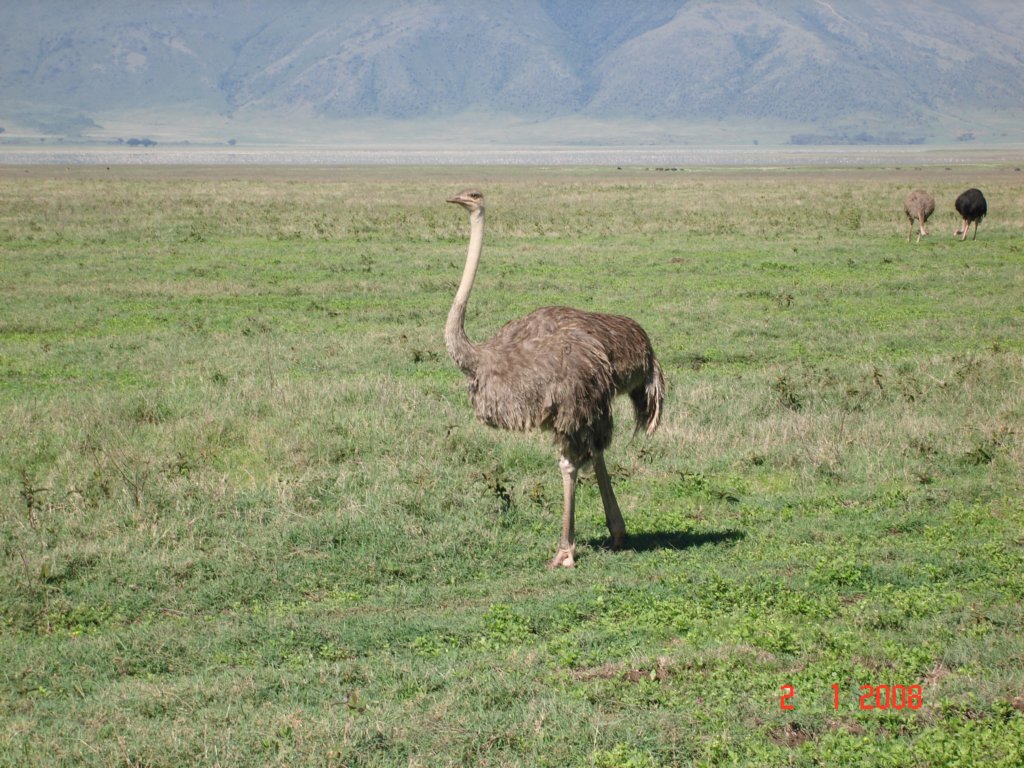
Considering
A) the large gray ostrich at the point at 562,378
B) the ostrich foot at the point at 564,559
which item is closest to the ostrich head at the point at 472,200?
the large gray ostrich at the point at 562,378

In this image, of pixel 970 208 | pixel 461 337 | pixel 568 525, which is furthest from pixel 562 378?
pixel 970 208

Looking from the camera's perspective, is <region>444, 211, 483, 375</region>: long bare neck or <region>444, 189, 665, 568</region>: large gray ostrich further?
<region>444, 211, 483, 375</region>: long bare neck

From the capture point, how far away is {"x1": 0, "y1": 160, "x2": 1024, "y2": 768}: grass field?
5590mm

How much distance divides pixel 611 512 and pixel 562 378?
44.4 inches

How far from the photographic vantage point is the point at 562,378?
25.5 feet

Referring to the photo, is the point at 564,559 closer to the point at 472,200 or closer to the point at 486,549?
the point at 486,549

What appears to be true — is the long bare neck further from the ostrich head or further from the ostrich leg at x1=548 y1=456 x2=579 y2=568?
the ostrich leg at x1=548 y1=456 x2=579 y2=568

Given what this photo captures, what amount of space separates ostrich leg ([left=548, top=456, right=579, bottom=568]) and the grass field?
121 millimetres

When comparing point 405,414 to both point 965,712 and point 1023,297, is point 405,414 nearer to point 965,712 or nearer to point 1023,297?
point 965,712

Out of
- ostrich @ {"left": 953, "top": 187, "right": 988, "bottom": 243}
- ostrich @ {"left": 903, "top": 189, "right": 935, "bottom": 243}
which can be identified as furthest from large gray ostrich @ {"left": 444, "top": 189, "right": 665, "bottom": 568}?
ostrich @ {"left": 953, "top": 187, "right": 988, "bottom": 243}

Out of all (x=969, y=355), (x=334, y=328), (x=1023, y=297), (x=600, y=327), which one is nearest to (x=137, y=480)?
(x=600, y=327)

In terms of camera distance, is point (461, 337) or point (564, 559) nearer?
point (564, 559)

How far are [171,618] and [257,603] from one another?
0.52 meters
